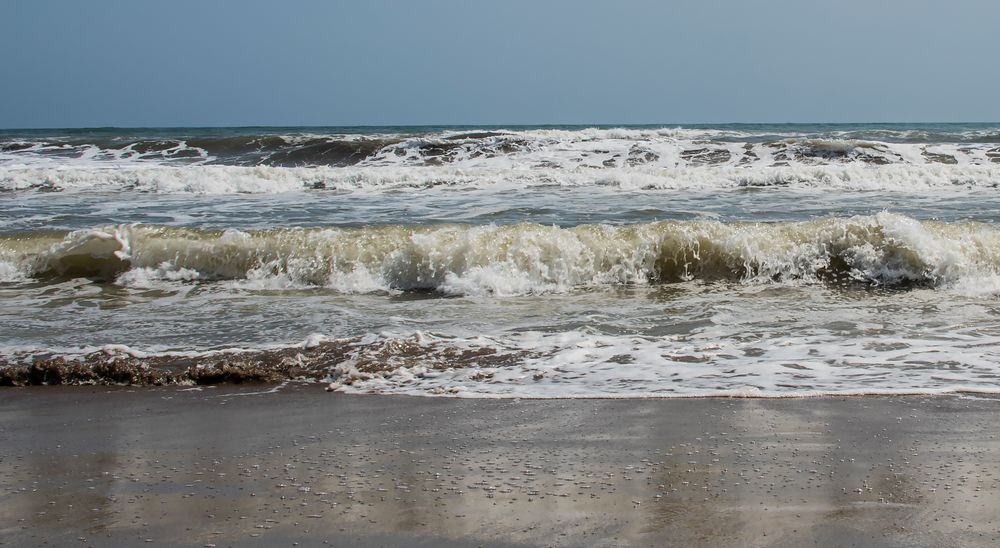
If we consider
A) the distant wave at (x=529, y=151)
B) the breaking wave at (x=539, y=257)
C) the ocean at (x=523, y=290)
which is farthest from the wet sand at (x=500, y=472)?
the distant wave at (x=529, y=151)

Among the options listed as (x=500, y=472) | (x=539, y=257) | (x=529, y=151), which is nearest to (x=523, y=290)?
(x=539, y=257)

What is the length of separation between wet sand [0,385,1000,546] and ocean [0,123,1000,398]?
1.40 feet

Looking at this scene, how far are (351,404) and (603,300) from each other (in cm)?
321

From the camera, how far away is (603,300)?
672 cm

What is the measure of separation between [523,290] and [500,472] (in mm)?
4288

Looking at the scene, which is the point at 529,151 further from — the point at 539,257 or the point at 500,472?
the point at 500,472

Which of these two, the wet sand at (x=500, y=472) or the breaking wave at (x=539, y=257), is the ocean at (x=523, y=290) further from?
the wet sand at (x=500, y=472)

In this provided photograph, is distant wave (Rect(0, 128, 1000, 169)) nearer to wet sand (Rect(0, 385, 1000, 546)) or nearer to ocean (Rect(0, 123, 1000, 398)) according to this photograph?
ocean (Rect(0, 123, 1000, 398))

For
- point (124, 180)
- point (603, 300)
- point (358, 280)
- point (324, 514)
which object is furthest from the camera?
point (124, 180)

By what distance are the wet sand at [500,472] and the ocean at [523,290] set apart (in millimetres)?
425

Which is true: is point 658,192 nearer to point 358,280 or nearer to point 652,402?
point 358,280

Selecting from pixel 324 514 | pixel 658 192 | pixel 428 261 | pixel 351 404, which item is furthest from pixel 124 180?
pixel 324 514

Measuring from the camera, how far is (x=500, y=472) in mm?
2957

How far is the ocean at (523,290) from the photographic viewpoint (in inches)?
178
